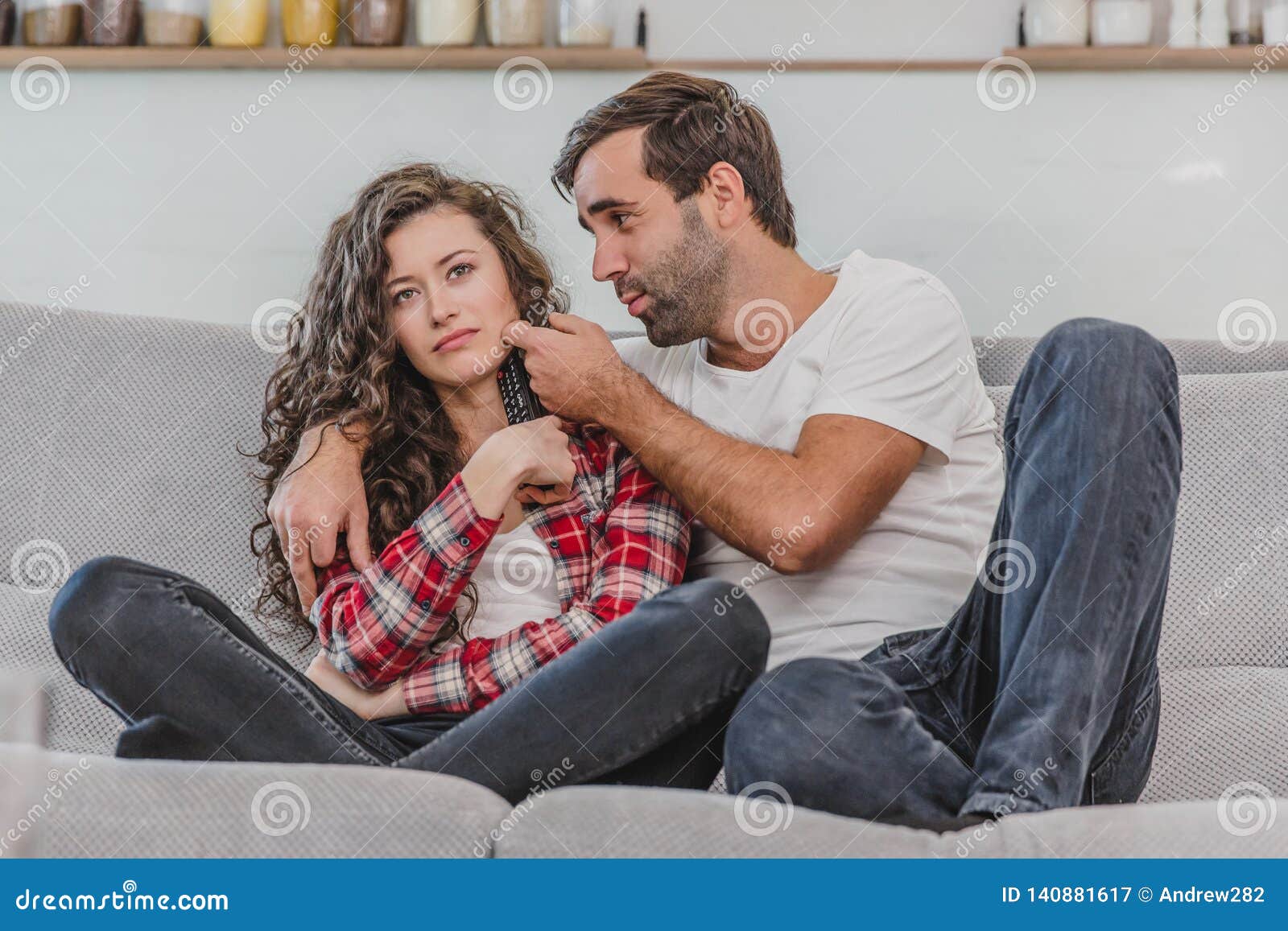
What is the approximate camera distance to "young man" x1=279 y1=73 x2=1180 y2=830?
0.87m

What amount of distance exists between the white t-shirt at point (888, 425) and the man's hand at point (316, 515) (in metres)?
0.35

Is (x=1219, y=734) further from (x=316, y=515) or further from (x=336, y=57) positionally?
(x=336, y=57)

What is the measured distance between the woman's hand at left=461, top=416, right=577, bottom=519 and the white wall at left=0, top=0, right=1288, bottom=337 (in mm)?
629

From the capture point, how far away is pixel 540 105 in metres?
1.80

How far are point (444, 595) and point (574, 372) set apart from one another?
0.87ft

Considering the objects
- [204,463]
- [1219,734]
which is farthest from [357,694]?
[1219,734]

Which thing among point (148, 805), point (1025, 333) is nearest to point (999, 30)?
point (1025, 333)

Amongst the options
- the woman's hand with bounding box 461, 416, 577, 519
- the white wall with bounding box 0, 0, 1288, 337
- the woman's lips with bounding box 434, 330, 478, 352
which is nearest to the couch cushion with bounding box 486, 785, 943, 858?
the woman's hand with bounding box 461, 416, 577, 519

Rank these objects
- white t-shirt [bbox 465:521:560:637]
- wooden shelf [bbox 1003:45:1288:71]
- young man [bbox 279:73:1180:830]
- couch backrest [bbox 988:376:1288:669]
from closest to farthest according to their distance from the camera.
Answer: young man [bbox 279:73:1180:830], white t-shirt [bbox 465:521:560:637], couch backrest [bbox 988:376:1288:669], wooden shelf [bbox 1003:45:1288:71]

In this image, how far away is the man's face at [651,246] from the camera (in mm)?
1326

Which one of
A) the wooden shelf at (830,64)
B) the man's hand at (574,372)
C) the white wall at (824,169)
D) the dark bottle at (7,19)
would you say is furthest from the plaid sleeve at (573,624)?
the dark bottle at (7,19)

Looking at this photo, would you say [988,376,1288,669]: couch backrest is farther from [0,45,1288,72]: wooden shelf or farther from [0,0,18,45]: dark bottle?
[0,0,18,45]: dark bottle

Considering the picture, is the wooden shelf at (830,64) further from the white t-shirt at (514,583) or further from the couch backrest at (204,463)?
the white t-shirt at (514,583)

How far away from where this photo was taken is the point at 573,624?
1.10 meters
